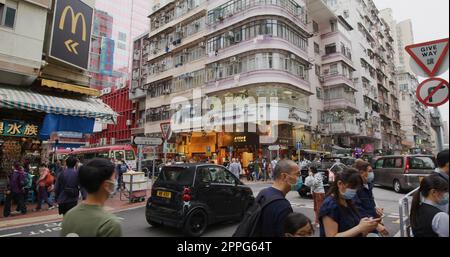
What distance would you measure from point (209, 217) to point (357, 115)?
35.0 m

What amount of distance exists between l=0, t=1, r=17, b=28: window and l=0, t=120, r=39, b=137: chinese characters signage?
383 centimetres

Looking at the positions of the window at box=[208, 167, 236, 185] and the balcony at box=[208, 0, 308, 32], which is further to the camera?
the balcony at box=[208, 0, 308, 32]

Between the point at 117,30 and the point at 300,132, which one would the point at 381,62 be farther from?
the point at 117,30

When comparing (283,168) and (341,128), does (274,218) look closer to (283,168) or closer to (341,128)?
(283,168)

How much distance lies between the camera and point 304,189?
12562 millimetres

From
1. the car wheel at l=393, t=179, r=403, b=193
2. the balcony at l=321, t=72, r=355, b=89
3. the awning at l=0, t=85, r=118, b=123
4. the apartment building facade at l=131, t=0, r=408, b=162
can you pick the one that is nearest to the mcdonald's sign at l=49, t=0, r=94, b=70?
the awning at l=0, t=85, r=118, b=123

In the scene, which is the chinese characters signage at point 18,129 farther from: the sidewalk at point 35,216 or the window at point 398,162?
the window at point 398,162

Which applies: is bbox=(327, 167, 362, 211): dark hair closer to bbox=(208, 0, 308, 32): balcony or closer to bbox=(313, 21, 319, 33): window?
bbox=(208, 0, 308, 32): balcony

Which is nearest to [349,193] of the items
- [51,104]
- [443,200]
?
[443,200]

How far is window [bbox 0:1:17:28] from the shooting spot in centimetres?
991

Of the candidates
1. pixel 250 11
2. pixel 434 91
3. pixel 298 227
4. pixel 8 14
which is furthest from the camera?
pixel 250 11

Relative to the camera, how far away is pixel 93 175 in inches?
89.7

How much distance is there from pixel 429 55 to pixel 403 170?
12.5 metres
